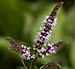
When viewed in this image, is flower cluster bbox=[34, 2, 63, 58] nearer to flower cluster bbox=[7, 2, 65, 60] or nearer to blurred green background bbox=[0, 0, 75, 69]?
flower cluster bbox=[7, 2, 65, 60]

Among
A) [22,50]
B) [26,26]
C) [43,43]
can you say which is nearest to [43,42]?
[43,43]

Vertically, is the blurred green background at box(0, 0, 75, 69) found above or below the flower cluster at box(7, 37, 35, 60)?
above

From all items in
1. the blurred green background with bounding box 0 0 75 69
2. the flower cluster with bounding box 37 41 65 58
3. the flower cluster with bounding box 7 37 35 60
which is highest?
the blurred green background with bounding box 0 0 75 69

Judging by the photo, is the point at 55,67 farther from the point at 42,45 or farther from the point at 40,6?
the point at 40,6

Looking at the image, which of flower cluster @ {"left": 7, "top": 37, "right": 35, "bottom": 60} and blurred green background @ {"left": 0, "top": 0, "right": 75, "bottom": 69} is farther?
blurred green background @ {"left": 0, "top": 0, "right": 75, "bottom": 69}

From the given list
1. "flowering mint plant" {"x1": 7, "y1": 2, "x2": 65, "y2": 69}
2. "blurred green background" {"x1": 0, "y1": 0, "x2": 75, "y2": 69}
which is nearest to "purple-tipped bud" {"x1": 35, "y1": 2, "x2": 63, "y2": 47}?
"flowering mint plant" {"x1": 7, "y1": 2, "x2": 65, "y2": 69}

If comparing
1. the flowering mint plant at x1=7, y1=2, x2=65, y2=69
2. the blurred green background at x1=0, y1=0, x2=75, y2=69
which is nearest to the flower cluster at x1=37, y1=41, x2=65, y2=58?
the flowering mint plant at x1=7, y1=2, x2=65, y2=69

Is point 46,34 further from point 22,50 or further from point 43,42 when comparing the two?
point 22,50

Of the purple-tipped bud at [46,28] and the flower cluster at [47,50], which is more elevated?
the purple-tipped bud at [46,28]

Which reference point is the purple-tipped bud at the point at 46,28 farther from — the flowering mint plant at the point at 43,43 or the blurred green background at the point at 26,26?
the blurred green background at the point at 26,26

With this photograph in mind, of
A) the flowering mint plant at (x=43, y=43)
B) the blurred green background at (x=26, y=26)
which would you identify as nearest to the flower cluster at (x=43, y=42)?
the flowering mint plant at (x=43, y=43)

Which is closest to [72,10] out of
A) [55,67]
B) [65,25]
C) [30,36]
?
[65,25]

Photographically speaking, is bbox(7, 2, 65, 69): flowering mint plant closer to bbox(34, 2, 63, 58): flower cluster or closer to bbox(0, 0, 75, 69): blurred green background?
bbox(34, 2, 63, 58): flower cluster
